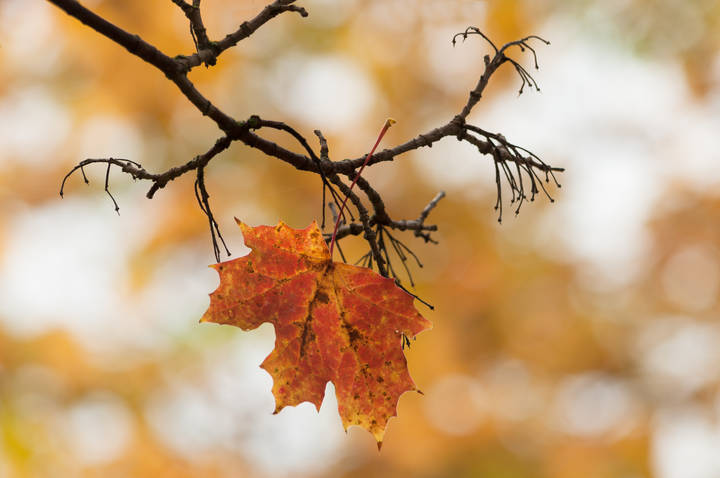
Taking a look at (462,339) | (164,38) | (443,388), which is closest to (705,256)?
(462,339)

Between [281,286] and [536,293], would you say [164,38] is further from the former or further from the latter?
[281,286]

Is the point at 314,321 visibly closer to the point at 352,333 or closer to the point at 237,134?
the point at 352,333

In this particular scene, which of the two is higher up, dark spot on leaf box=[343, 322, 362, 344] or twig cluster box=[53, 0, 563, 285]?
twig cluster box=[53, 0, 563, 285]

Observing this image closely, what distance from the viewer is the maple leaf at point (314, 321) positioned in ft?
2.22

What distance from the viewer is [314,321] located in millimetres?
699

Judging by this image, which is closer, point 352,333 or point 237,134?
point 237,134

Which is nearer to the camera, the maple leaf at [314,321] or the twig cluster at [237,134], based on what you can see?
the twig cluster at [237,134]

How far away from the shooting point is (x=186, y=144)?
3.09 metres

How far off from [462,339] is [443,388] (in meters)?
0.30

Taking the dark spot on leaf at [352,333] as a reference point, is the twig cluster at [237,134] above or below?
above

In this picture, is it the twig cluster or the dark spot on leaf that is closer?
the twig cluster

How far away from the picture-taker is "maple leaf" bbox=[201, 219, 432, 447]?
26.6 inches

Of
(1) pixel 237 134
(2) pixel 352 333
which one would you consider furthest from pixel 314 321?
(1) pixel 237 134

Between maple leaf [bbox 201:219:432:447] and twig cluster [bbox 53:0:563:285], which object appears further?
maple leaf [bbox 201:219:432:447]
